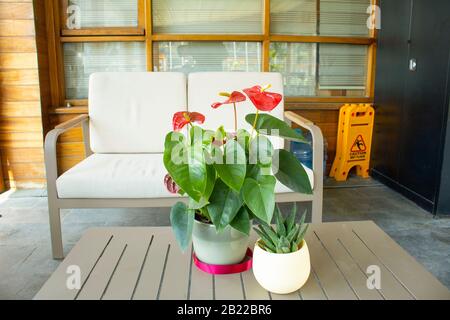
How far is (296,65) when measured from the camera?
336 centimetres

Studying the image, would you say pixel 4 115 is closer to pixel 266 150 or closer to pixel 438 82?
pixel 266 150

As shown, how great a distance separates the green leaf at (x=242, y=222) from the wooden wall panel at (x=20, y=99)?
96.9 inches

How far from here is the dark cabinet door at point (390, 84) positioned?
2.89 metres

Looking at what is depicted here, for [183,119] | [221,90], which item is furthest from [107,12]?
[183,119]

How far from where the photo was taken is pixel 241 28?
3.26 meters

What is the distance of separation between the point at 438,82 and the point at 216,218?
2125mm

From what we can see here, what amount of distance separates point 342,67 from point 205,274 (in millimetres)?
2812

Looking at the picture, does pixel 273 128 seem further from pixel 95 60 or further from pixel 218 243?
pixel 95 60

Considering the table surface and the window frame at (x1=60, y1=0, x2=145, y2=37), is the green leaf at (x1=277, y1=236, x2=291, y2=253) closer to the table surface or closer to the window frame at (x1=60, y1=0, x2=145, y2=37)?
the table surface

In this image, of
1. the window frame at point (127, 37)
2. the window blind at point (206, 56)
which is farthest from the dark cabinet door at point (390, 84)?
the window blind at point (206, 56)

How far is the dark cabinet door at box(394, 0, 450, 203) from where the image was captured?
245cm

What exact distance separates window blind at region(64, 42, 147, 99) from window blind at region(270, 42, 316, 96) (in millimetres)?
1065

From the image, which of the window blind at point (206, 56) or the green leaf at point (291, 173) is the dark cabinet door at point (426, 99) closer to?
the window blind at point (206, 56)

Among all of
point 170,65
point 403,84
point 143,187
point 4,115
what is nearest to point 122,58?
point 170,65
